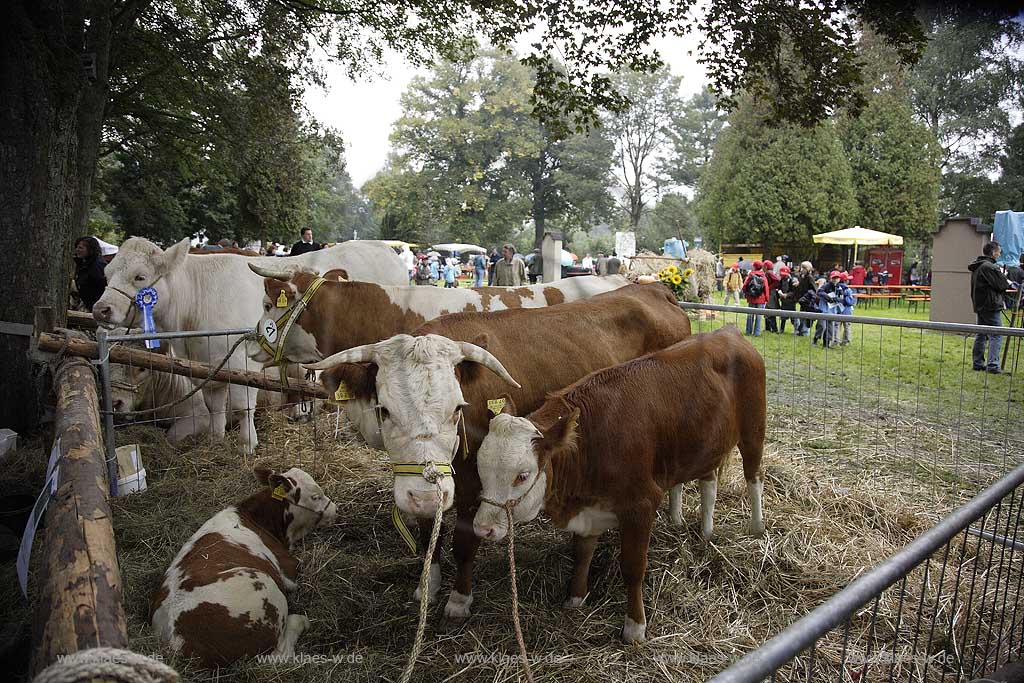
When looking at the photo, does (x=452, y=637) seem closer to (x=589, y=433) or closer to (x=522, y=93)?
(x=589, y=433)

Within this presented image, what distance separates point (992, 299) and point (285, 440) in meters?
10.6

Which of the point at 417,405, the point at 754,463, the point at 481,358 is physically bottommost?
the point at 754,463

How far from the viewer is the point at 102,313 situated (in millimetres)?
5387

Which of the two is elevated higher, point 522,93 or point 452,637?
point 522,93

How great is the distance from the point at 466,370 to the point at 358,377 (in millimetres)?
500

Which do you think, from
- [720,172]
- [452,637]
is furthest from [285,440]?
[720,172]

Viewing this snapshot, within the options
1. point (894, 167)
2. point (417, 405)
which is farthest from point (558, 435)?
point (894, 167)

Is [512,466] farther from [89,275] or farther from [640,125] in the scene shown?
[640,125]

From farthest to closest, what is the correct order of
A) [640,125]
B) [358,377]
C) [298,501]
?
1. [640,125]
2. [298,501]
3. [358,377]

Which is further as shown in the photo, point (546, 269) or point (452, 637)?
point (546, 269)

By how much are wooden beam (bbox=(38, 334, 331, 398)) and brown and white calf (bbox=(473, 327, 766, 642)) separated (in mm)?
2029

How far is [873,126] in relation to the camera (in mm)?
26594

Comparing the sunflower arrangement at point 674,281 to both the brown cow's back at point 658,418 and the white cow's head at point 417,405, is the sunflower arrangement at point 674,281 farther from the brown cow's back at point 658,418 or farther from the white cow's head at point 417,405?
the white cow's head at point 417,405

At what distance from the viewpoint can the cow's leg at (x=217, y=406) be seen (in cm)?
582
